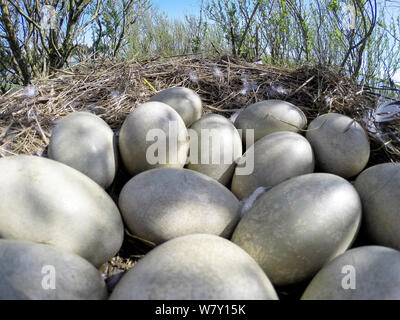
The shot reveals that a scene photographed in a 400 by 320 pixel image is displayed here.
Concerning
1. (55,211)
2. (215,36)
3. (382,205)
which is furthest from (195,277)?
(215,36)

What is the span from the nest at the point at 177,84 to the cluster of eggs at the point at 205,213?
0.93 ft

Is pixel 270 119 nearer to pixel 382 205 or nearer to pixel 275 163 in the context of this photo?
pixel 275 163

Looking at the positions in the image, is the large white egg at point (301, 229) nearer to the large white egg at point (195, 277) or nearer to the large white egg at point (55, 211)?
the large white egg at point (195, 277)

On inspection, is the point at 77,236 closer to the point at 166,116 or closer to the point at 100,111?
the point at 166,116

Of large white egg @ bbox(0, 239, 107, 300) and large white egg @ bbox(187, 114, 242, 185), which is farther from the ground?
large white egg @ bbox(187, 114, 242, 185)

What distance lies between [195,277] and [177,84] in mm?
1993

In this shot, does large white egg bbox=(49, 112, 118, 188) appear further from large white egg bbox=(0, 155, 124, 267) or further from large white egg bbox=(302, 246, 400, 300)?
large white egg bbox=(302, 246, 400, 300)

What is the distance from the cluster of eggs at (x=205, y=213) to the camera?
102cm

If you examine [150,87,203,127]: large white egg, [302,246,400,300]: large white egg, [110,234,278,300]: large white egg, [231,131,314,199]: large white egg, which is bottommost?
[302,246,400,300]: large white egg

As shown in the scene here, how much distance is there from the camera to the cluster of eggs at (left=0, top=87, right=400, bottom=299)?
1.02 metres

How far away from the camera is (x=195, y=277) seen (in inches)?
37.9

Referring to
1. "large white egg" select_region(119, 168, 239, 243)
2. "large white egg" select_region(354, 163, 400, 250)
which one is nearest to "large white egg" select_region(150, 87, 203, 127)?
"large white egg" select_region(119, 168, 239, 243)

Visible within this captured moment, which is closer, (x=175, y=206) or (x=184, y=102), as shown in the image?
(x=175, y=206)

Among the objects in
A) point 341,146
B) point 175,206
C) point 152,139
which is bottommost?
point 175,206
